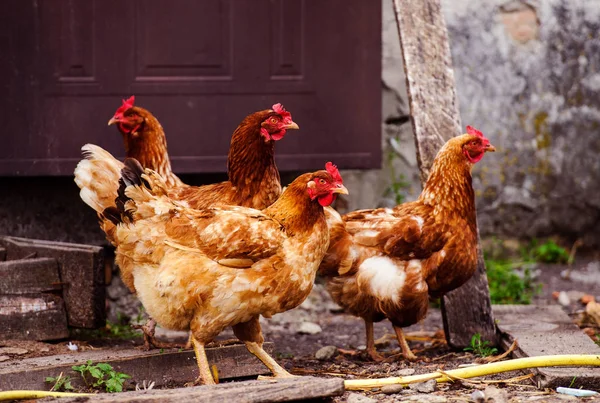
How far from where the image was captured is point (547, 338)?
4.88 m

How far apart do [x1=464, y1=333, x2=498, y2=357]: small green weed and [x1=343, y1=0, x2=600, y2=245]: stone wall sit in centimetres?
193

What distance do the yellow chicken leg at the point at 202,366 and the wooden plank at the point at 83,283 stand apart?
3.83 feet

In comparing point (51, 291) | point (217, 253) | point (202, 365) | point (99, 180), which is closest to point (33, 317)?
point (51, 291)

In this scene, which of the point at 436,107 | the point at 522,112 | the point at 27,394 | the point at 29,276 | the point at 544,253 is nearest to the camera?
the point at 27,394

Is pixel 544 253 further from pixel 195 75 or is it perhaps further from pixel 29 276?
pixel 29 276

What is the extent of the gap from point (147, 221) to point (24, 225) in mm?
2393

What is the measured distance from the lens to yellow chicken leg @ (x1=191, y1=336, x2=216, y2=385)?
4090 mm

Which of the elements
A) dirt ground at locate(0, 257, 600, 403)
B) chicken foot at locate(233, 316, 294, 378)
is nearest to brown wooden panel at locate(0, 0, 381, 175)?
dirt ground at locate(0, 257, 600, 403)

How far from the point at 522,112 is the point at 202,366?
4025 millimetres

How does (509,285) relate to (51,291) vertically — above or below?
below

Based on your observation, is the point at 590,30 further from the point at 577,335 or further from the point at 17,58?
the point at 17,58

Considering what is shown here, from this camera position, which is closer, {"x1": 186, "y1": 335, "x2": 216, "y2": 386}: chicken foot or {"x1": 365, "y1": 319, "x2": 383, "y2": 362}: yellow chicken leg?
{"x1": 186, "y1": 335, "x2": 216, "y2": 386}: chicken foot

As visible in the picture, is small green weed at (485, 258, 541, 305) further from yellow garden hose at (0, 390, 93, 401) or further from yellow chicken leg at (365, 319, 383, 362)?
yellow garden hose at (0, 390, 93, 401)

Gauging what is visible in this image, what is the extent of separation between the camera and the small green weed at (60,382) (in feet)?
13.2
